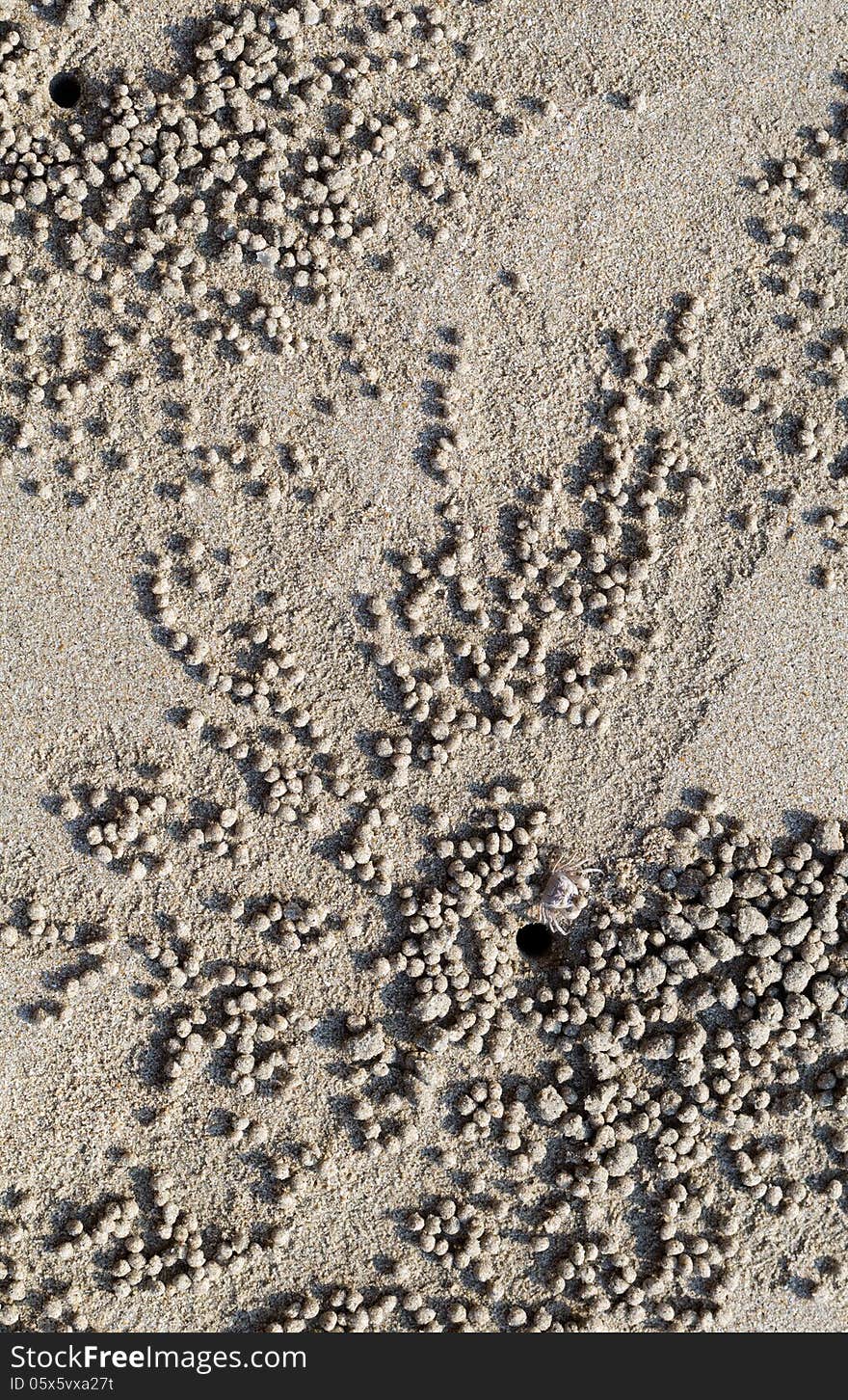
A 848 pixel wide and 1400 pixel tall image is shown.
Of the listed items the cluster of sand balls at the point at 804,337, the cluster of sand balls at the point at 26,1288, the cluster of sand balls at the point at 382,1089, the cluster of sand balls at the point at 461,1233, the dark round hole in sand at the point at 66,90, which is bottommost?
the cluster of sand balls at the point at 26,1288

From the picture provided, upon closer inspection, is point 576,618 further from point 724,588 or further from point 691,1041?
point 691,1041

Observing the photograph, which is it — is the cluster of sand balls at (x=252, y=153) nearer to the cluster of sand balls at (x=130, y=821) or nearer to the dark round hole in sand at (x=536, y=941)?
the cluster of sand balls at (x=130, y=821)

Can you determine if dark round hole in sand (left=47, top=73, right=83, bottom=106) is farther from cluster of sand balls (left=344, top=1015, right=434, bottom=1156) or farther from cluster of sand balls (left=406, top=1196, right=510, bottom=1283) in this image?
cluster of sand balls (left=406, top=1196, right=510, bottom=1283)

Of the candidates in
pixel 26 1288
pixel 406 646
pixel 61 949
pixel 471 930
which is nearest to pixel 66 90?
pixel 406 646

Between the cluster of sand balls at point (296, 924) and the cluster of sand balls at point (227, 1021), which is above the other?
the cluster of sand balls at point (296, 924)

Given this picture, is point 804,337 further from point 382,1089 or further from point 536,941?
point 382,1089

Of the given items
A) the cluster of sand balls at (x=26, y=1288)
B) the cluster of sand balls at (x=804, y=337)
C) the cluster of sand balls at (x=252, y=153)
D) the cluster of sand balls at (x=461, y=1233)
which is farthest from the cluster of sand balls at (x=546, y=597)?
the cluster of sand balls at (x=26, y=1288)

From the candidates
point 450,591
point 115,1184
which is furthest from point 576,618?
point 115,1184
